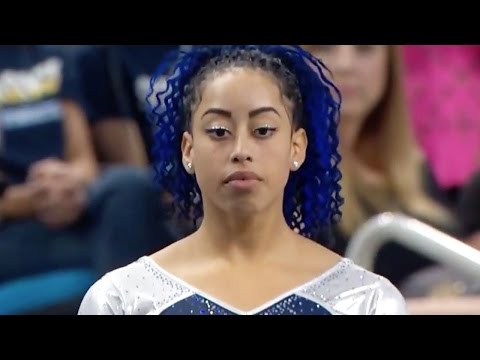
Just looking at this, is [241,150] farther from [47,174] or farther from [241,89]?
[47,174]

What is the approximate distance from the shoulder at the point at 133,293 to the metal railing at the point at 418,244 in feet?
0.81

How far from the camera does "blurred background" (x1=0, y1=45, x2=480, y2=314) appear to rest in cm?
122

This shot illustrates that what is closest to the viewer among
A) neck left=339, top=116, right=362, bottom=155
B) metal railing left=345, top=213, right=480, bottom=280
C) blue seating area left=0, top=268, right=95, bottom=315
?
metal railing left=345, top=213, right=480, bottom=280

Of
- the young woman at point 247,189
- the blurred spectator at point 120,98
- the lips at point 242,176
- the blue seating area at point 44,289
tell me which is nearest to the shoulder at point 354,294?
the young woman at point 247,189

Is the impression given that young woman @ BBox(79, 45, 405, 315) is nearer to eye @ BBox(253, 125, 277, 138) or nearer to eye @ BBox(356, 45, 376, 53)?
eye @ BBox(253, 125, 277, 138)

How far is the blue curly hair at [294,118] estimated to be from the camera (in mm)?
834

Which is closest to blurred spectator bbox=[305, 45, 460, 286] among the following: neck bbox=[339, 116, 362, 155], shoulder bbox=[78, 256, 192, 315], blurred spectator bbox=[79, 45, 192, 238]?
neck bbox=[339, 116, 362, 155]

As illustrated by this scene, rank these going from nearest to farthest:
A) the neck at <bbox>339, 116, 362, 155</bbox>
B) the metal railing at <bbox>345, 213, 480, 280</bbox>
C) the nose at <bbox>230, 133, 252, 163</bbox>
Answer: the nose at <bbox>230, 133, 252, 163</bbox>
the metal railing at <bbox>345, 213, 480, 280</bbox>
the neck at <bbox>339, 116, 362, 155</bbox>

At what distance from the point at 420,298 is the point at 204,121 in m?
0.61

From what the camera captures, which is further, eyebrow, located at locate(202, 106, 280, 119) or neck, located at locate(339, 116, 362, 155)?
neck, located at locate(339, 116, 362, 155)

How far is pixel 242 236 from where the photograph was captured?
2.78 ft

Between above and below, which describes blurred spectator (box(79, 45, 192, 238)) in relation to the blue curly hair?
above

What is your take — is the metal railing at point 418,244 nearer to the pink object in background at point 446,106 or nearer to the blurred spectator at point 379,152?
the blurred spectator at point 379,152
